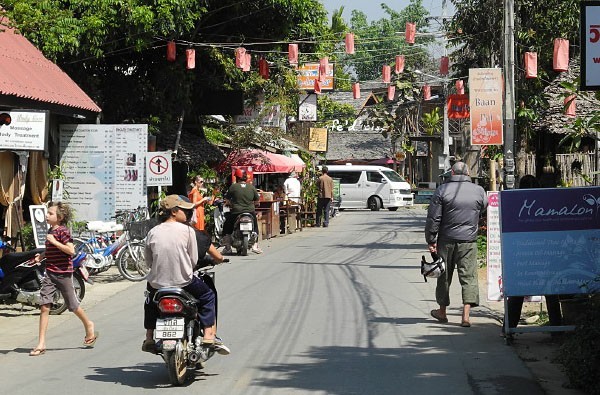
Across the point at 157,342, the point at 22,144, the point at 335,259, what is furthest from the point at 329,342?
the point at 335,259

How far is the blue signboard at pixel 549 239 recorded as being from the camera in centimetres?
1026

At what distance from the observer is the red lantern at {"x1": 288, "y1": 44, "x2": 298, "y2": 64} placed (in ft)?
89.2

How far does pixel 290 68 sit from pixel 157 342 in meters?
21.9

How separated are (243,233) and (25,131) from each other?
816 cm

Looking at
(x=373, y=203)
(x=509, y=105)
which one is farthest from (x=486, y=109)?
(x=373, y=203)

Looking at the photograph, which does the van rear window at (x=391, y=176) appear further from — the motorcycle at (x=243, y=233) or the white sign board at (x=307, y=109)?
the motorcycle at (x=243, y=233)

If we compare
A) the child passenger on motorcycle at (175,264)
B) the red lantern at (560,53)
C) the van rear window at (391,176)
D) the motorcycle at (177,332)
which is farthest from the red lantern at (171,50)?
the van rear window at (391,176)

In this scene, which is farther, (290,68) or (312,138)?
(312,138)

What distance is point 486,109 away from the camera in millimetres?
17938

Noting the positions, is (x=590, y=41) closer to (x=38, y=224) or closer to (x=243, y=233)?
(x=38, y=224)

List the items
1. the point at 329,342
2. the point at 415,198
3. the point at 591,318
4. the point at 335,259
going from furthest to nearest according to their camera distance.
Result: 1. the point at 415,198
2. the point at 335,259
3. the point at 329,342
4. the point at 591,318

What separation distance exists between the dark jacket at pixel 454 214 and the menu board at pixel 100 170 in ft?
32.2

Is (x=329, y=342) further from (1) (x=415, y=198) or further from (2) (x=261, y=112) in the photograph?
(1) (x=415, y=198)

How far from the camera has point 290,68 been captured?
29797mm
